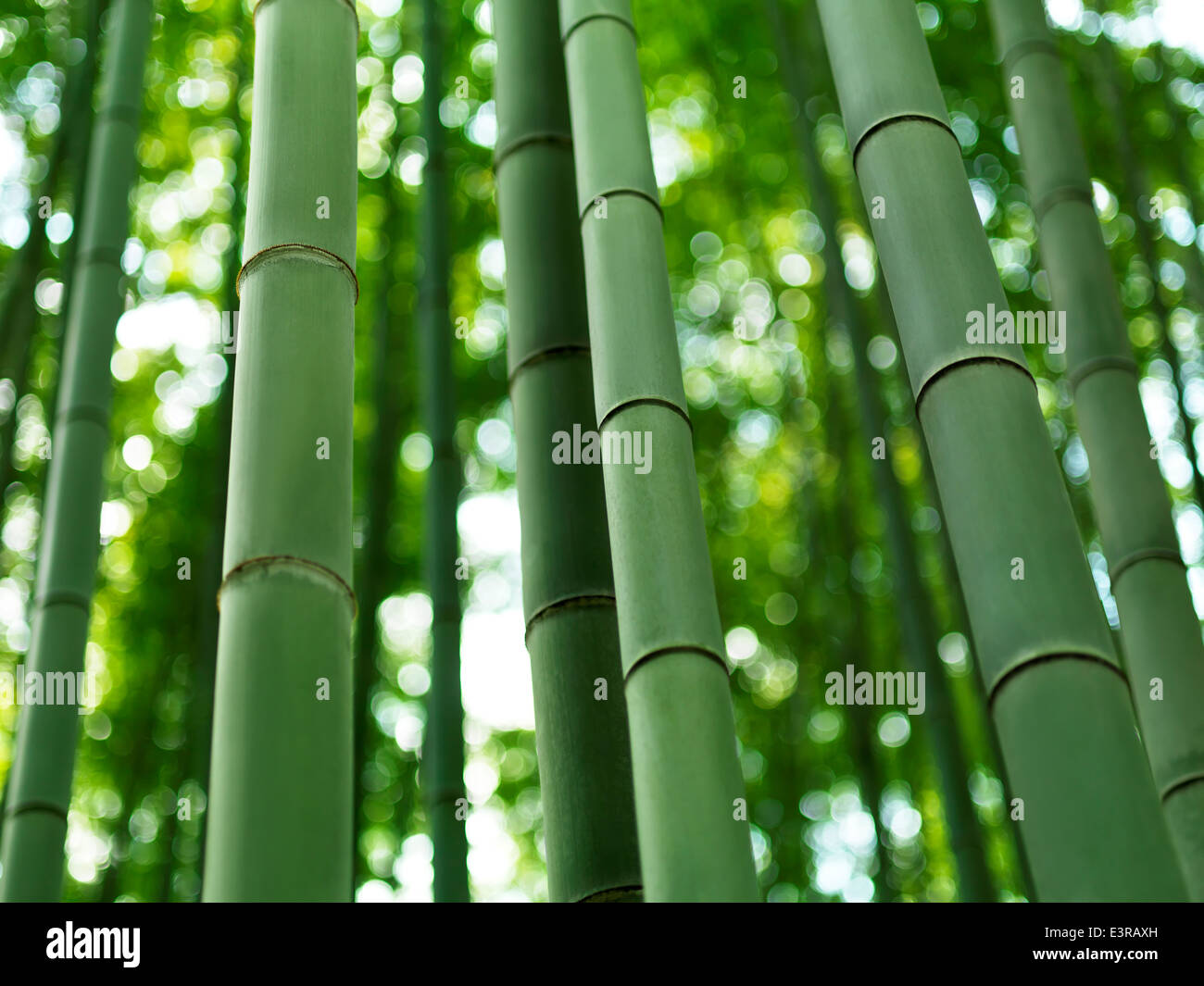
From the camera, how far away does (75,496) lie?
351cm

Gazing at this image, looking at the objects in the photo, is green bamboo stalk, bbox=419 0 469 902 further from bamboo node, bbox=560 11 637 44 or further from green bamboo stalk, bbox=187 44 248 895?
bamboo node, bbox=560 11 637 44

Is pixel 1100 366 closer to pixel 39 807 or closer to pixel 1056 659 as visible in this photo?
pixel 1056 659

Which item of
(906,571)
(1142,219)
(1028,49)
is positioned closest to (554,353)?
(1028,49)

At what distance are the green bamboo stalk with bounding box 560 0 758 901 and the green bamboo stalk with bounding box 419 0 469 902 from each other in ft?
5.25

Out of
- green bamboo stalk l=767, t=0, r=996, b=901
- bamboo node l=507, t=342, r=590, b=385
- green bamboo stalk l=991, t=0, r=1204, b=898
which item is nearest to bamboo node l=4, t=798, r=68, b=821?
bamboo node l=507, t=342, r=590, b=385

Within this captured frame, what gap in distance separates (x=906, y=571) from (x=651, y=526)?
109 inches

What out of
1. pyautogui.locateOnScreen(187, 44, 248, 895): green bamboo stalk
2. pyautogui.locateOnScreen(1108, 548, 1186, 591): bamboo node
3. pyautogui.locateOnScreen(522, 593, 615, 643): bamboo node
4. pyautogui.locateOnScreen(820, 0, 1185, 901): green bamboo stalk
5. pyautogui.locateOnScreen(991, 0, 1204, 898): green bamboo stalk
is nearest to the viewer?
pyautogui.locateOnScreen(820, 0, 1185, 901): green bamboo stalk

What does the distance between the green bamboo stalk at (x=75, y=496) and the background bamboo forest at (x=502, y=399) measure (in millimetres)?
24

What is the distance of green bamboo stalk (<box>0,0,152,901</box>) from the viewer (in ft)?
10.4

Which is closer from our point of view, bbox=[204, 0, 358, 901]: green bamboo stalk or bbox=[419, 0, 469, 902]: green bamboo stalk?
bbox=[204, 0, 358, 901]: green bamboo stalk

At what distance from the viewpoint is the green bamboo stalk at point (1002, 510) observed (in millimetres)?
1591

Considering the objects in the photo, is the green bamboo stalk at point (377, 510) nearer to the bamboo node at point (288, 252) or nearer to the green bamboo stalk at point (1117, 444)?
the green bamboo stalk at point (1117, 444)
